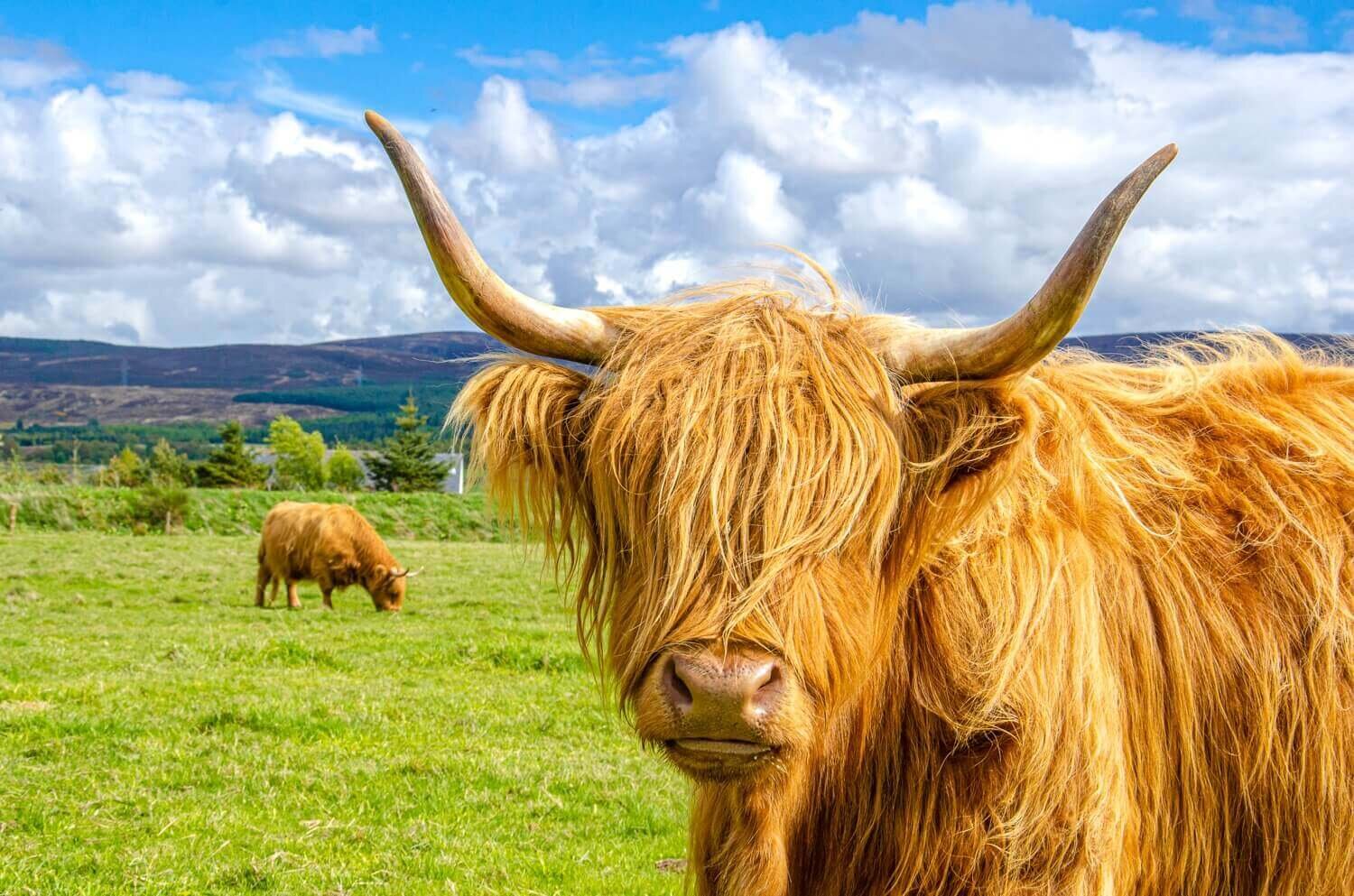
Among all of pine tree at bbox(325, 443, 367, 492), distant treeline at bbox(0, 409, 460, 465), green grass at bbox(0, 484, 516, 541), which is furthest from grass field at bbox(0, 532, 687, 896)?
distant treeline at bbox(0, 409, 460, 465)

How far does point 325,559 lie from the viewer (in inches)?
703

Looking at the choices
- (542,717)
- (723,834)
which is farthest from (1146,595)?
(542,717)

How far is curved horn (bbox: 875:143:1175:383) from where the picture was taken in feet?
7.00

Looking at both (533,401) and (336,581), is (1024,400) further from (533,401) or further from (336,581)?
(336,581)

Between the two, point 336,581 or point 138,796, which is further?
point 336,581

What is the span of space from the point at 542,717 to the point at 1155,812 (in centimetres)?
615

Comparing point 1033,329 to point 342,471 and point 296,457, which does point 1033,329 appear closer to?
point 342,471

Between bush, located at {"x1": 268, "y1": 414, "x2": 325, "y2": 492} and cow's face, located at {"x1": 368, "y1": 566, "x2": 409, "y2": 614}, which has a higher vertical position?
cow's face, located at {"x1": 368, "y1": 566, "x2": 409, "y2": 614}

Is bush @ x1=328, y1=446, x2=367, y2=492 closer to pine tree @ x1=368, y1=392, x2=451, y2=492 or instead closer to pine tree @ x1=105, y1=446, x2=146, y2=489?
pine tree @ x1=368, y1=392, x2=451, y2=492

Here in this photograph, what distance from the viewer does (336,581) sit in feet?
59.6

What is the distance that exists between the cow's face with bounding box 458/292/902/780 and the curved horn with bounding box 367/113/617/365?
0.09 m

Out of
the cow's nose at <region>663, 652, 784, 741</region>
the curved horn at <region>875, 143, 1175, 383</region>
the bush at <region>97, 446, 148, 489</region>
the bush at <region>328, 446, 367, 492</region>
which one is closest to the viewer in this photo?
the curved horn at <region>875, 143, 1175, 383</region>

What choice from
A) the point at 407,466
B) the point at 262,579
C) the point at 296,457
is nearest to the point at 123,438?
the point at 296,457

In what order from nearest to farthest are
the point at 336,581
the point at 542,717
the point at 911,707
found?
1. the point at 911,707
2. the point at 542,717
3. the point at 336,581
